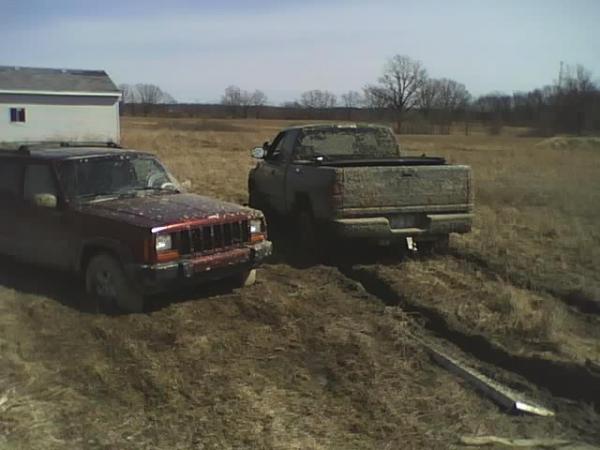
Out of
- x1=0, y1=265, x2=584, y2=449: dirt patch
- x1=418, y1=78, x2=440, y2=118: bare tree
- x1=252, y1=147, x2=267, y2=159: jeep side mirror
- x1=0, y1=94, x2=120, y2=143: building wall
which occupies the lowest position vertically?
x1=0, y1=265, x2=584, y2=449: dirt patch

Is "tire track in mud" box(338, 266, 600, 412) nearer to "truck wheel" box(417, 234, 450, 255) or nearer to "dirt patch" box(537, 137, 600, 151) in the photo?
"truck wheel" box(417, 234, 450, 255)

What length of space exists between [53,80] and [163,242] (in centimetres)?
3612

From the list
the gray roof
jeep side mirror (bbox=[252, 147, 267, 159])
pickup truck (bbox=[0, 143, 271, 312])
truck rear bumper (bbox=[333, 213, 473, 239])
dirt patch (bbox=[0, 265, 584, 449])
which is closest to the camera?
dirt patch (bbox=[0, 265, 584, 449])

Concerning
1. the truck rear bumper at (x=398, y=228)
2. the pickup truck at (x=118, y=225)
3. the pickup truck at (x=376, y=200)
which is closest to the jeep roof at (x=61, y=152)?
the pickup truck at (x=118, y=225)

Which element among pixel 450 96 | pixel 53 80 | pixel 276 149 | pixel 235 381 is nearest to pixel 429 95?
pixel 450 96

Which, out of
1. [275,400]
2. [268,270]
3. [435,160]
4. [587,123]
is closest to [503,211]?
[435,160]

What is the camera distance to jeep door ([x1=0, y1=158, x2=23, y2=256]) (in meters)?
7.95

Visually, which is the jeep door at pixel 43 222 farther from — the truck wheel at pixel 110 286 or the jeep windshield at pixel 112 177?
the truck wheel at pixel 110 286

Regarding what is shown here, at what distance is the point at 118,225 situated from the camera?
21.6 ft

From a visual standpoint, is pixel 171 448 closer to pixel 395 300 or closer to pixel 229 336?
pixel 229 336

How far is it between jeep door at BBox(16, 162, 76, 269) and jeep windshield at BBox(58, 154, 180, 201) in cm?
18

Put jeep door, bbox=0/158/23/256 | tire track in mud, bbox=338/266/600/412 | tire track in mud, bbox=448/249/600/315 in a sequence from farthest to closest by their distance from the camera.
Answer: jeep door, bbox=0/158/23/256 < tire track in mud, bbox=448/249/600/315 < tire track in mud, bbox=338/266/600/412

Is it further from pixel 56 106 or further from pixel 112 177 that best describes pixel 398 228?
pixel 56 106

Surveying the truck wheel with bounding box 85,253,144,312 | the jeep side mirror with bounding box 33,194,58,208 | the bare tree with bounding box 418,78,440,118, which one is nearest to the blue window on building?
the jeep side mirror with bounding box 33,194,58,208
